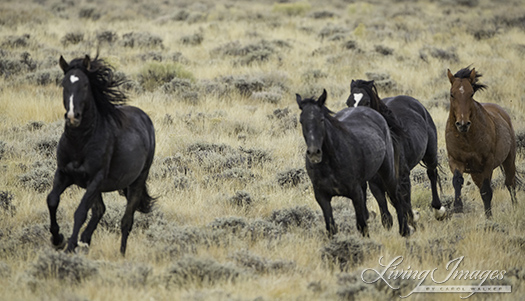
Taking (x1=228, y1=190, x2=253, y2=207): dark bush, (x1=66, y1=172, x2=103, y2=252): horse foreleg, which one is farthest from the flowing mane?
(x1=66, y1=172, x2=103, y2=252): horse foreleg

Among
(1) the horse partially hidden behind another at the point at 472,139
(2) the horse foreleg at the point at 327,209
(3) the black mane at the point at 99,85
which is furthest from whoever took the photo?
(1) the horse partially hidden behind another at the point at 472,139

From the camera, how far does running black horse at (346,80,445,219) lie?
25.0 feet

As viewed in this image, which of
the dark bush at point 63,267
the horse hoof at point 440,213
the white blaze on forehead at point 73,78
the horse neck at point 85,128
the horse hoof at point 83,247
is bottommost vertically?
the horse hoof at point 440,213

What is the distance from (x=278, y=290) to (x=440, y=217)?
4.06m

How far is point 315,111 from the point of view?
19.3 feet

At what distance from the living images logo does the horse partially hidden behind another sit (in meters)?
2.59

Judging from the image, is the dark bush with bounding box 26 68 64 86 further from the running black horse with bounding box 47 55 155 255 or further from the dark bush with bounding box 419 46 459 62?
the dark bush with bounding box 419 46 459 62

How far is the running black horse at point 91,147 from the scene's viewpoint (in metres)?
5.52

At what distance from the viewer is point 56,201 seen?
5582 millimetres

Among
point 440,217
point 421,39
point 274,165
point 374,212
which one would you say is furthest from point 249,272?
point 421,39

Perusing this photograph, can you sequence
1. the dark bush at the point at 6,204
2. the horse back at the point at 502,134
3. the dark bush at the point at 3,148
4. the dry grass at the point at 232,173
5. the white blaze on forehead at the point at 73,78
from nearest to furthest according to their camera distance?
the dry grass at the point at 232,173
the white blaze on forehead at the point at 73,78
the dark bush at the point at 6,204
the horse back at the point at 502,134
the dark bush at the point at 3,148

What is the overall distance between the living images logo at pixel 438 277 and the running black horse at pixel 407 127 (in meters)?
1.76

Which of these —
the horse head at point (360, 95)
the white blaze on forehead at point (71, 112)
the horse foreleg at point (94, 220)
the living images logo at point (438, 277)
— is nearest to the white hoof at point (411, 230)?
the living images logo at point (438, 277)

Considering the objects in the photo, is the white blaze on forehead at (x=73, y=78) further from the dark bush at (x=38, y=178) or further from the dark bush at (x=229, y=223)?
the dark bush at (x=38, y=178)
